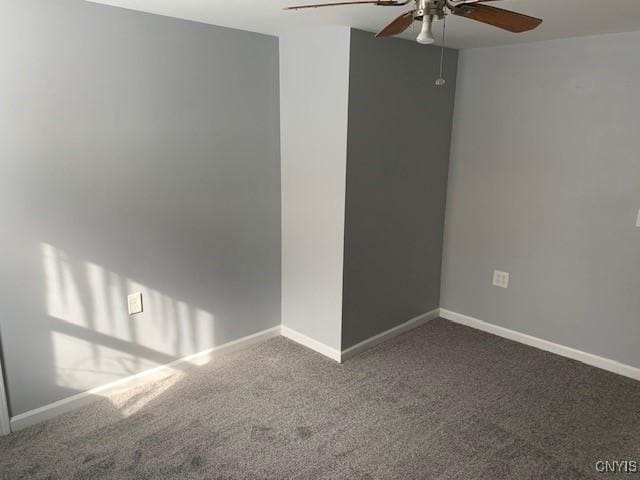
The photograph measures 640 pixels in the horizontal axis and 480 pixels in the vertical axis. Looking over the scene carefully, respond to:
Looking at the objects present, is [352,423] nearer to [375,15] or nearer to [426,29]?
[426,29]

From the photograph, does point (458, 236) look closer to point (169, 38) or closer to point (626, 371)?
point (626, 371)

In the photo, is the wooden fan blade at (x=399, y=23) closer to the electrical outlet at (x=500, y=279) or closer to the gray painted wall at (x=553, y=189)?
the gray painted wall at (x=553, y=189)

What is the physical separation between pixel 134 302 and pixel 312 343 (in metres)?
1.14

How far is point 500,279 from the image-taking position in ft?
11.1

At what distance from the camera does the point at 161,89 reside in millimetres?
2518

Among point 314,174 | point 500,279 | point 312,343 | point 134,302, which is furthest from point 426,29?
point 500,279

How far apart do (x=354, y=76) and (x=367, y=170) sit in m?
0.53

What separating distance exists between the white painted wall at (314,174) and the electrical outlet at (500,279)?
1.17m

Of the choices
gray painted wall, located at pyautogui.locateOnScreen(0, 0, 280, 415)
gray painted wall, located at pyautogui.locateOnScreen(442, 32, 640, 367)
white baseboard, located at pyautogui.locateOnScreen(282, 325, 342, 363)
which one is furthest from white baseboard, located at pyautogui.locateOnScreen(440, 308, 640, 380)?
gray painted wall, located at pyautogui.locateOnScreen(0, 0, 280, 415)

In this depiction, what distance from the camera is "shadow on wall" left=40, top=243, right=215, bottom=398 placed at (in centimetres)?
236

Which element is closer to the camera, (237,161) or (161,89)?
(161,89)

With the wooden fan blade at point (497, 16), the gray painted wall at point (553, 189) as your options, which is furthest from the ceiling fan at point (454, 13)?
the gray painted wall at point (553, 189)

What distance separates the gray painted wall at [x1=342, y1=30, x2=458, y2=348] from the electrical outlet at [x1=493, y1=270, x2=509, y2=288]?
428 mm

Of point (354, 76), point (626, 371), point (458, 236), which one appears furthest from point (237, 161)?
point (626, 371)
